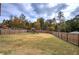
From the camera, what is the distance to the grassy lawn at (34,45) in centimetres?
189

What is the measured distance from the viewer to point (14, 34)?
1943 mm

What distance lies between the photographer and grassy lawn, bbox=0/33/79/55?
6.20ft

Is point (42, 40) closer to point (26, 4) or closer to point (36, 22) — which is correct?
point (36, 22)

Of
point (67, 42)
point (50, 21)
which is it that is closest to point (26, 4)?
point (50, 21)

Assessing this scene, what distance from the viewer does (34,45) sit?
191cm

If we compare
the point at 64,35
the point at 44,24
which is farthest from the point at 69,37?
the point at 44,24

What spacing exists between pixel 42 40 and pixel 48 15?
0.24 metres

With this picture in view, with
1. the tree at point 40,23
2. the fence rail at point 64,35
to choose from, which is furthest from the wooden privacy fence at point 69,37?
the tree at point 40,23

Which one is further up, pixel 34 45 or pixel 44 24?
pixel 44 24

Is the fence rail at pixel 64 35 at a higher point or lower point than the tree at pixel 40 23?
lower

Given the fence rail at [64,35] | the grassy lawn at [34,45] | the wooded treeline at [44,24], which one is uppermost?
the wooded treeline at [44,24]

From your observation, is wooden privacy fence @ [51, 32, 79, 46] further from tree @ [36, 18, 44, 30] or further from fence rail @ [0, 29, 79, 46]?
tree @ [36, 18, 44, 30]

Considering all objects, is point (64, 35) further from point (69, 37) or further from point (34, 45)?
point (34, 45)

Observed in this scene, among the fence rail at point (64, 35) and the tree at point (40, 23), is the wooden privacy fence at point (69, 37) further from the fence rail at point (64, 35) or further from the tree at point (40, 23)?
the tree at point (40, 23)
